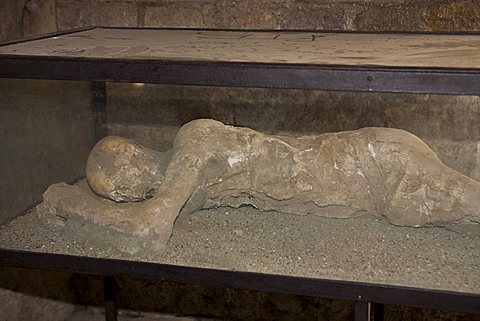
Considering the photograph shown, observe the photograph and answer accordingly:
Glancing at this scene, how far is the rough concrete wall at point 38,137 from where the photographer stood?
235 centimetres

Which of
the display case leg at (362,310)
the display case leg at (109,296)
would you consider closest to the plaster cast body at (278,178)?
the display case leg at (362,310)

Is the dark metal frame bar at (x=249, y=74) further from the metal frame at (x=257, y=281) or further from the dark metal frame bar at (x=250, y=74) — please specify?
the metal frame at (x=257, y=281)

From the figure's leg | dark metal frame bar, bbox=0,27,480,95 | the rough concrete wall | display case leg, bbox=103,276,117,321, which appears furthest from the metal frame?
display case leg, bbox=103,276,117,321

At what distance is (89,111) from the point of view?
2.62 meters

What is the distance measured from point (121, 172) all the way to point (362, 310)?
2.76 feet

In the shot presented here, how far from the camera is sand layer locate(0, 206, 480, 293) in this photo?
2125 millimetres

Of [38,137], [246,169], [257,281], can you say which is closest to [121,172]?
[38,137]

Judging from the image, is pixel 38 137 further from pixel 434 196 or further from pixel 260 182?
pixel 434 196

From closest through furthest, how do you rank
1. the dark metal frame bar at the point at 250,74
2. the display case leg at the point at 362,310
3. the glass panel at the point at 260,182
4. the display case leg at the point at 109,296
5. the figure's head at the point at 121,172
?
the dark metal frame bar at the point at 250,74 → the display case leg at the point at 362,310 → the glass panel at the point at 260,182 → the figure's head at the point at 121,172 → the display case leg at the point at 109,296

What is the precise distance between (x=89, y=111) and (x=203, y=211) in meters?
0.51

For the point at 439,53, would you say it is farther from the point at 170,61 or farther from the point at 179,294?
the point at 179,294

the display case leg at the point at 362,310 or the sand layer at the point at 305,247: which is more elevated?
the sand layer at the point at 305,247

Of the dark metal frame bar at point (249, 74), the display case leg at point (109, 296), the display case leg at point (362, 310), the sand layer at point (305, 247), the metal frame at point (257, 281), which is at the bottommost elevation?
the display case leg at point (109, 296)

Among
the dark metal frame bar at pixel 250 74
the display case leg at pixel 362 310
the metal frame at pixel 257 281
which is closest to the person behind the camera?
the dark metal frame bar at pixel 250 74
